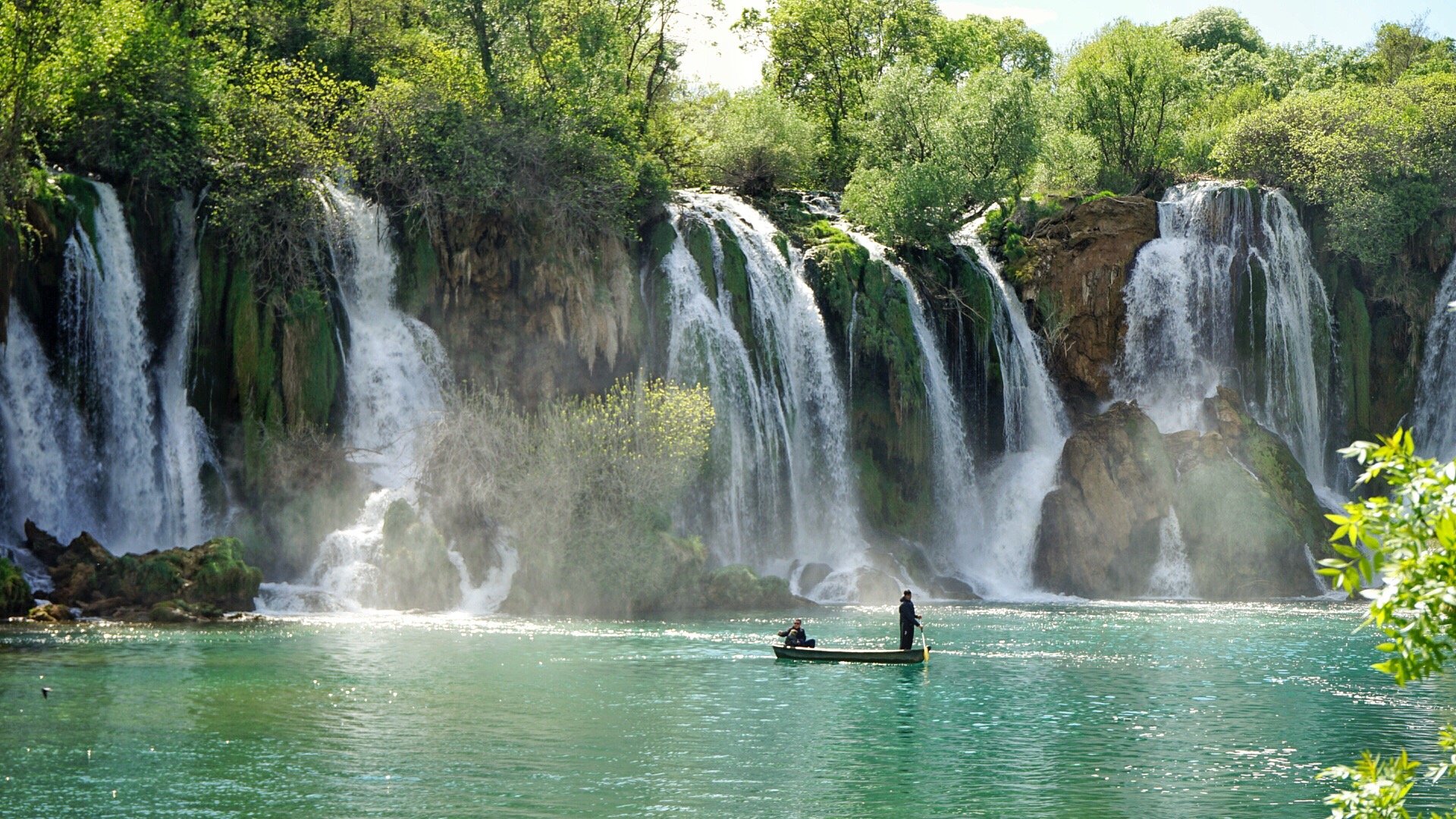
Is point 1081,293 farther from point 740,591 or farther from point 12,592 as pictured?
point 12,592

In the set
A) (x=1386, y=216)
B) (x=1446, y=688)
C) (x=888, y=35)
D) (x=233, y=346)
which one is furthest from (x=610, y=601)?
(x=888, y=35)

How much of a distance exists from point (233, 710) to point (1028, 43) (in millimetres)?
83397

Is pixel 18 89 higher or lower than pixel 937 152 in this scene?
lower

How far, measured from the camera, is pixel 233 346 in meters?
43.8

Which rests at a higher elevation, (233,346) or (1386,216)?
(1386,216)

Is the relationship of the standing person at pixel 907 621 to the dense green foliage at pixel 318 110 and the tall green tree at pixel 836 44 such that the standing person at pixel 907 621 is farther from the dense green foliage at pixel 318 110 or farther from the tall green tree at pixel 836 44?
the tall green tree at pixel 836 44

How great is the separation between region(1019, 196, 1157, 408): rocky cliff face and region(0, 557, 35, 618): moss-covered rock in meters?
36.0

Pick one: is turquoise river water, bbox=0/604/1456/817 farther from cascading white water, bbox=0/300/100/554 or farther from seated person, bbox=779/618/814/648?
cascading white water, bbox=0/300/100/554

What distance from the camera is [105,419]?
135ft

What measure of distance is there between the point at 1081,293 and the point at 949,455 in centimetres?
867

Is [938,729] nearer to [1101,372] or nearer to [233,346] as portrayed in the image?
[233,346]

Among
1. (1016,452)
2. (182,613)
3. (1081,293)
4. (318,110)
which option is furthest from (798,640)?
(1081,293)

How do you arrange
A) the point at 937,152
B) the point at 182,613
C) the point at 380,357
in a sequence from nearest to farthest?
the point at 182,613 → the point at 380,357 → the point at 937,152

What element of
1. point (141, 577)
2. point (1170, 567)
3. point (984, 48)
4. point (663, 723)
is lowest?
point (663, 723)
